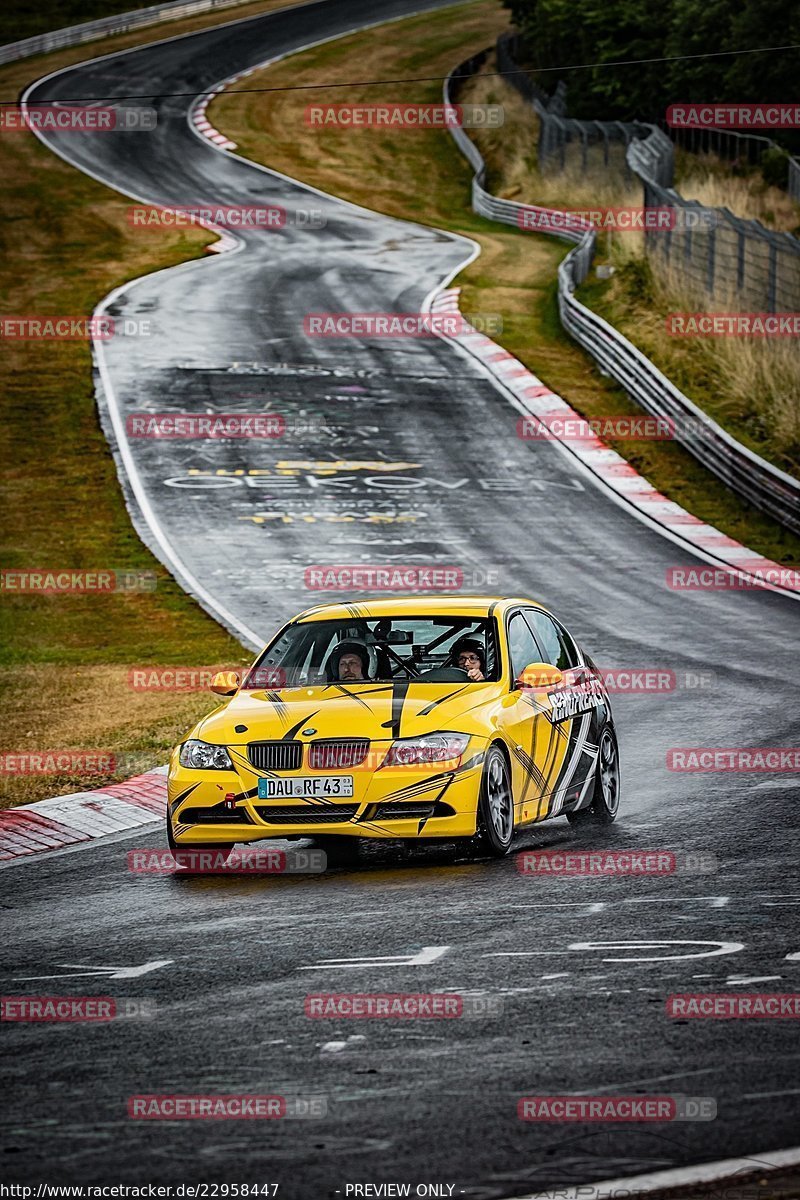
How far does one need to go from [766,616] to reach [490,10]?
259ft

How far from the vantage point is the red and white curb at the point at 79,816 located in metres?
→ 11.5

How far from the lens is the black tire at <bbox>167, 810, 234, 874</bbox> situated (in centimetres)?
1054

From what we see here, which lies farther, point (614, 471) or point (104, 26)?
point (104, 26)

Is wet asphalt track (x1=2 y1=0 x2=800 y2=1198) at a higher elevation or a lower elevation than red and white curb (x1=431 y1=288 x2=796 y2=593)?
higher
